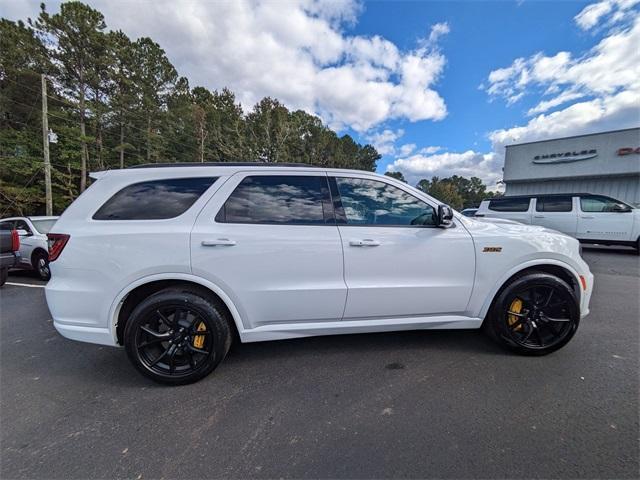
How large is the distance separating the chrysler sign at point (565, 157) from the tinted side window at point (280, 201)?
29131mm

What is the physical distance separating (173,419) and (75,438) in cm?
57

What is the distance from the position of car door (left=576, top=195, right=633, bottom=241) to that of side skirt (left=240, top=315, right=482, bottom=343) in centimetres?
Answer: 878

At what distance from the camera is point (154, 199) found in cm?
229

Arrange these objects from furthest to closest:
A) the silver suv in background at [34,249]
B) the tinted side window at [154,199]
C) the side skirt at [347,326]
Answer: the silver suv in background at [34,249] → the side skirt at [347,326] → the tinted side window at [154,199]

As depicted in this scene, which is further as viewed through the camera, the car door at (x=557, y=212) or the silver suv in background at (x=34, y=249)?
the car door at (x=557, y=212)

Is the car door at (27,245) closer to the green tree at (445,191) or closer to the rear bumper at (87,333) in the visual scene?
the rear bumper at (87,333)

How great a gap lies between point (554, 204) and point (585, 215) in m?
0.82

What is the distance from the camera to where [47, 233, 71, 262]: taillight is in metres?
2.12

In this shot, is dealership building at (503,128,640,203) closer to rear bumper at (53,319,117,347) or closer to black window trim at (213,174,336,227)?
black window trim at (213,174,336,227)

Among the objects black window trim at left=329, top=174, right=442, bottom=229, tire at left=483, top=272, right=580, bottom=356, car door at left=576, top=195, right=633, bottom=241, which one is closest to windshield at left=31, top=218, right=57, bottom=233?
black window trim at left=329, top=174, right=442, bottom=229

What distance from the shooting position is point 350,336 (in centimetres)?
303

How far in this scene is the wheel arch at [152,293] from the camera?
2.16m

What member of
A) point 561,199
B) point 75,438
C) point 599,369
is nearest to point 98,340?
point 75,438

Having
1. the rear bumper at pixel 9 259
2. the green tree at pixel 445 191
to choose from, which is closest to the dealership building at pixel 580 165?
the rear bumper at pixel 9 259
